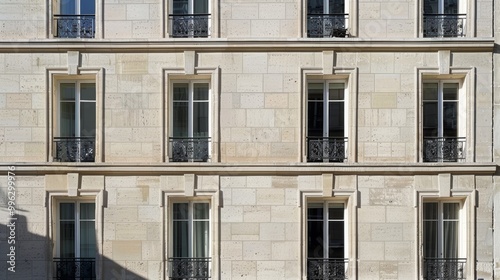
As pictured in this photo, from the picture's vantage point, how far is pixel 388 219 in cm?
1333

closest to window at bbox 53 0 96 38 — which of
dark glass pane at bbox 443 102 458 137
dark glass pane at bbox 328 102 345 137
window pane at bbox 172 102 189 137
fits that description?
window pane at bbox 172 102 189 137

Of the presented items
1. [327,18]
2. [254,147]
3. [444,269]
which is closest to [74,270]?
[254,147]

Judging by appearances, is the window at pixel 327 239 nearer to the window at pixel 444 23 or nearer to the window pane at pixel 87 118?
the window at pixel 444 23

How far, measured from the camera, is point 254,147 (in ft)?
44.1

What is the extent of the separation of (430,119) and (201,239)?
16.9 feet

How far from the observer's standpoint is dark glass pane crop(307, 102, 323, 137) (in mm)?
13609

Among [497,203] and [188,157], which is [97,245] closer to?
[188,157]

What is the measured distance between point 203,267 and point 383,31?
5837mm

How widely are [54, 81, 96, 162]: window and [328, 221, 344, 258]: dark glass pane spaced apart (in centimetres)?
492

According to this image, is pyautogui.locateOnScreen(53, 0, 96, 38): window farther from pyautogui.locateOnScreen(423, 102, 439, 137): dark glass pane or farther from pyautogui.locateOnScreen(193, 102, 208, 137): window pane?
pyautogui.locateOnScreen(423, 102, 439, 137): dark glass pane

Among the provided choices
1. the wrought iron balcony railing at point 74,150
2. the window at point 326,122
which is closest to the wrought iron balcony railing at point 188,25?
the window at point 326,122

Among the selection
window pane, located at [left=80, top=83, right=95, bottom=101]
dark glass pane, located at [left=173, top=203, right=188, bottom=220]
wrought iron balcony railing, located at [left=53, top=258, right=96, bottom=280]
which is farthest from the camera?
window pane, located at [left=80, top=83, right=95, bottom=101]

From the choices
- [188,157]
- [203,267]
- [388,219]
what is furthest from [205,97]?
[388,219]

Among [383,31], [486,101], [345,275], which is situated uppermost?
[383,31]
